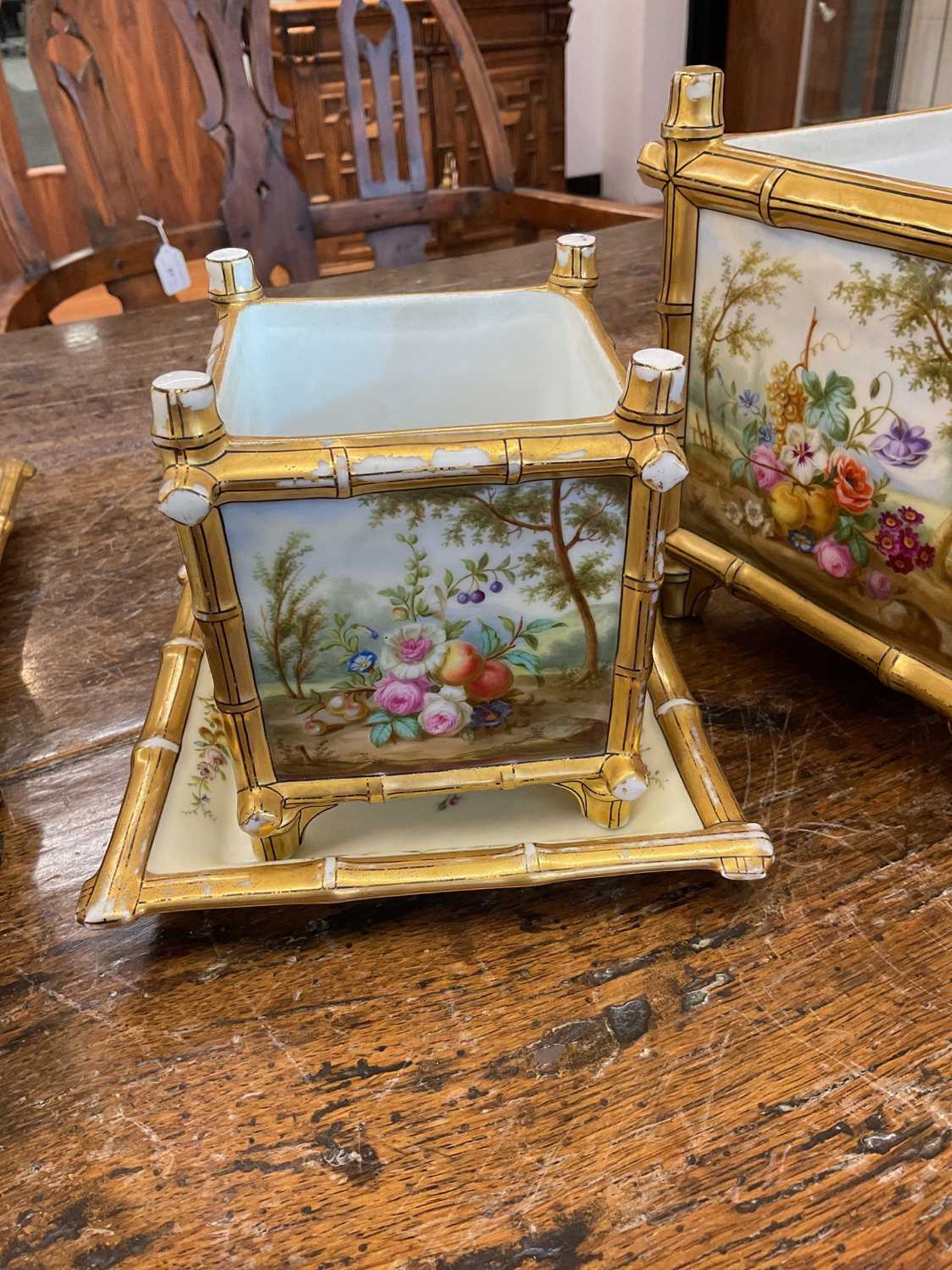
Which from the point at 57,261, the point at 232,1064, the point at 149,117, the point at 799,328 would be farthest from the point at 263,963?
the point at 149,117

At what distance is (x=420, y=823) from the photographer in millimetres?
449

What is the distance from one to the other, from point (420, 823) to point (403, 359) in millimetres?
234

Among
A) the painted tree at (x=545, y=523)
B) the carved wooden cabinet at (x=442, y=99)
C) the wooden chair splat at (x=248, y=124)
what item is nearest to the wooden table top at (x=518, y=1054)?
the painted tree at (x=545, y=523)

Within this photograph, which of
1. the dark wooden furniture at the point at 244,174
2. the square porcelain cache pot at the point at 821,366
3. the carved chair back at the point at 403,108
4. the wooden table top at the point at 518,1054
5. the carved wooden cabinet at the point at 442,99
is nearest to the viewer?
the wooden table top at the point at 518,1054

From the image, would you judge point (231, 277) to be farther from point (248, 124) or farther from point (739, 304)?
point (248, 124)

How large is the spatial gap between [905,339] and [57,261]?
1.11 metres

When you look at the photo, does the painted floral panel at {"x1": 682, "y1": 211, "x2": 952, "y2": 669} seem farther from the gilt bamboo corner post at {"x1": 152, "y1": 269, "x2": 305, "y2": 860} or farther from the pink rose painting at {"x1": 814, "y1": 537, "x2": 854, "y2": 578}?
the gilt bamboo corner post at {"x1": 152, "y1": 269, "x2": 305, "y2": 860}

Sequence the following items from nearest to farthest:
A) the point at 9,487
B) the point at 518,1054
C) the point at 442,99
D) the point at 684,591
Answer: the point at 518,1054 < the point at 684,591 < the point at 9,487 < the point at 442,99

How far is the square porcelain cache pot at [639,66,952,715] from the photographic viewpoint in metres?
0.41

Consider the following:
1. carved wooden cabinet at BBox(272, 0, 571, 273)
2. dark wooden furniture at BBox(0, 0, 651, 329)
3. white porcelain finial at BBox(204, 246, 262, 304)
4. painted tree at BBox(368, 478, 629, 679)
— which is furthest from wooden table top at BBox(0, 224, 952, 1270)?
carved wooden cabinet at BBox(272, 0, 571, 273)

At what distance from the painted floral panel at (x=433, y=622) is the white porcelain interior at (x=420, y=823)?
38 mm

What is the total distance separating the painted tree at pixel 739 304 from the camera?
0.46m

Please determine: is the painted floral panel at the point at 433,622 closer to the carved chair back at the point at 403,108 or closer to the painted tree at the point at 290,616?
the painted tree at the point at 290,616

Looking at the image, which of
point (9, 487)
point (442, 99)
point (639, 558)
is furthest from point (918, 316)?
point (442, 99)
